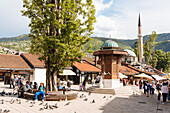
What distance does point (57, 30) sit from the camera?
14.4 m

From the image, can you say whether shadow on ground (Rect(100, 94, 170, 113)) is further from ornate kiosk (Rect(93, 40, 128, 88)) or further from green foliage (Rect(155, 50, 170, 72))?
green foliage (Rect(155, 50, 170, 72))

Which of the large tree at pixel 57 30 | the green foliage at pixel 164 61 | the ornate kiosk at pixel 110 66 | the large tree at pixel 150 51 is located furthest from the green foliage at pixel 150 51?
the large tree at pixel 57 30

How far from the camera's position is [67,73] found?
30.5 meters

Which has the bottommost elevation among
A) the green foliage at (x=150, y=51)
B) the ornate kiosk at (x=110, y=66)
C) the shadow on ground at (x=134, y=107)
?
the shadow on ground at (x=134, y=107)

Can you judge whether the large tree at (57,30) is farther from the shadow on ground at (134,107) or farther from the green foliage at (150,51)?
the green foliage at (150,51)

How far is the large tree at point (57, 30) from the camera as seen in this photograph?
13.1 m

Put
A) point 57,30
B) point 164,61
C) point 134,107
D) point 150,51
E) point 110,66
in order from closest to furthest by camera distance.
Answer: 1. point 134,107
2. point 57,30
3. point 110,66
4. point 150,51
5. point 164,61

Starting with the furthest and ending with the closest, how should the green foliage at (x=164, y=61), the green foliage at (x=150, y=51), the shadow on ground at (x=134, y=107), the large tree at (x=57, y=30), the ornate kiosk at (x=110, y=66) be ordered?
1. the green foliage at (x=164, y=61)
2. the green foliage at (x=150, y=51)
3. the ornate kiosk at (x=110, y=66)
4. the large tree at (x=57, y=30)
5. the shadow on ground at (x=134, y=107)

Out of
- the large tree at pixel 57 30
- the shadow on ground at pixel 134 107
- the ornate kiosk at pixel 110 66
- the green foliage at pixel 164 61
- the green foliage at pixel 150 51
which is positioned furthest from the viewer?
the green foliage at pixel 164 61

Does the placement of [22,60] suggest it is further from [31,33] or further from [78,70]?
[31,33]

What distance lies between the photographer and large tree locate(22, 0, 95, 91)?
43.0 feet

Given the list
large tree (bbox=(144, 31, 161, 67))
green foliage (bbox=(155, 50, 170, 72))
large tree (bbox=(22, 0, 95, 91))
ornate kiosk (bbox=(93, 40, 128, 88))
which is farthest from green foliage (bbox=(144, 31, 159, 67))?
large tree (bbox=(22, 0, 95, 91))

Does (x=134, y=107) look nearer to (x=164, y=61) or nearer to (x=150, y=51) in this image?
(x=150, y=51)

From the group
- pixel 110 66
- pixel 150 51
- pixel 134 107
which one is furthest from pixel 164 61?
pixel 134 107
